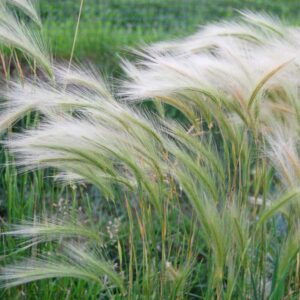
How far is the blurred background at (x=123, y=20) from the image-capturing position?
4590mm

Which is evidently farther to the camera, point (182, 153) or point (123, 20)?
point (123, 20)

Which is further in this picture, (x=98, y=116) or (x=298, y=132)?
(x=298, y=132)

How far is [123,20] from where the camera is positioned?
592 centimetres

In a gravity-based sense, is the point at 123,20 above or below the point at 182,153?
above

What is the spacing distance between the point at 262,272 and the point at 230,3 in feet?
→ 16.1

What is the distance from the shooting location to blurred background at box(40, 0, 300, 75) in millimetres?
4590

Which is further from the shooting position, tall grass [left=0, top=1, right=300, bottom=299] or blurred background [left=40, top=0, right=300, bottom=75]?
blurred background [left=40, top=0, right=300, bottom=75]

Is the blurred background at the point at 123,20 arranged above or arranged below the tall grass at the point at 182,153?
above

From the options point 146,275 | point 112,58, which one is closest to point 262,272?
point 146,275

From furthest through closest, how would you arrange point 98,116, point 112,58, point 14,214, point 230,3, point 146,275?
point 230,3, point 112,58, point 14,214, point 146,275, point 98,116

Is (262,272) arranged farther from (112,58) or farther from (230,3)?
(230,3)

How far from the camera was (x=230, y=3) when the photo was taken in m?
6.81

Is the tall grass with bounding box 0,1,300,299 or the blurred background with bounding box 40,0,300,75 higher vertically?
the blurred background with bounding box 40,0,300,75

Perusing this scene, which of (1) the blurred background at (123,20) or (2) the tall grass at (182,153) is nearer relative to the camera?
(2) the tall grass at (182,153)
